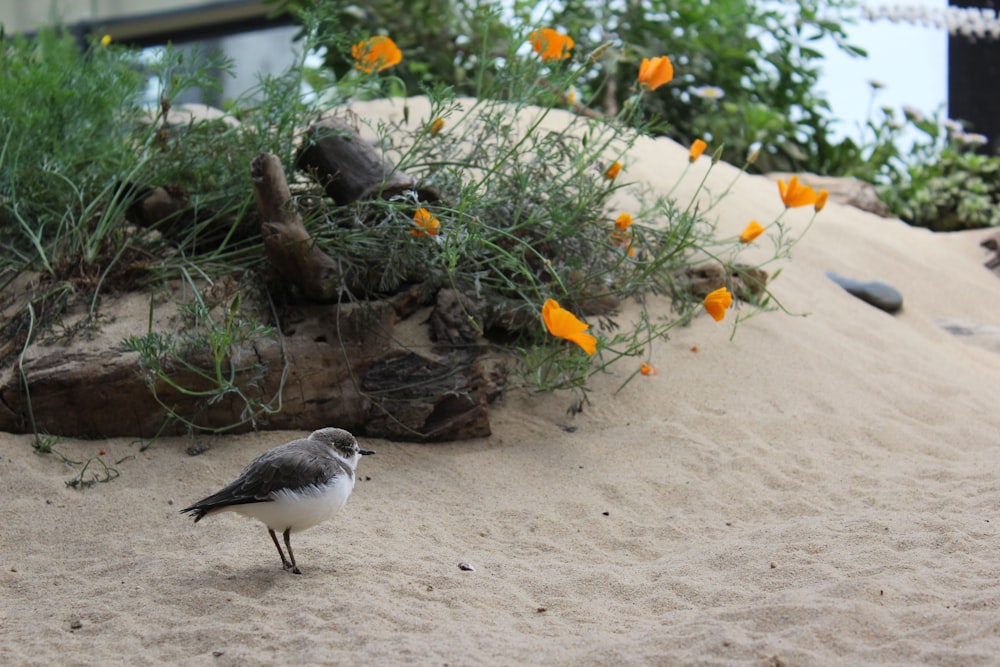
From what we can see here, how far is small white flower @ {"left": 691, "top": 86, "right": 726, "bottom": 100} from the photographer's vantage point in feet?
28.2

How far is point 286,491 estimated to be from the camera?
2.96m

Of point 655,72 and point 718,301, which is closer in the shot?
point 718,301

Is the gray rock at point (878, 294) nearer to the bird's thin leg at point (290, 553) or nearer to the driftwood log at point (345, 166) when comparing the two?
the driftwood log at point (345, 166)

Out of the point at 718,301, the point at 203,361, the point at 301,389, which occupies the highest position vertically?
the point at 718,301

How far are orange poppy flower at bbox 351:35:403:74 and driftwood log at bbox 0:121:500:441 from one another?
0.40 meters

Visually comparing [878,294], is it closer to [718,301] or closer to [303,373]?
[718,301]

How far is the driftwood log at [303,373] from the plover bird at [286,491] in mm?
974

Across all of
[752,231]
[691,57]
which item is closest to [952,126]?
[691,57]

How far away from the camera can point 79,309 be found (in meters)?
4.41

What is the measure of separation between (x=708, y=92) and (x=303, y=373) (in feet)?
18.2

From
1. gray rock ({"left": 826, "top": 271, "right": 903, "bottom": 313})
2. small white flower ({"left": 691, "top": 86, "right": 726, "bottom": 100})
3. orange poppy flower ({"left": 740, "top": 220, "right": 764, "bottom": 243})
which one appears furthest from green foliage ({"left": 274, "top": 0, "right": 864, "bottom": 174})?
orange poppy flower ({"left": 740, "top": 220, "right": 764, "bottom": 243})

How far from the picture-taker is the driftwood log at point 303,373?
4102mm

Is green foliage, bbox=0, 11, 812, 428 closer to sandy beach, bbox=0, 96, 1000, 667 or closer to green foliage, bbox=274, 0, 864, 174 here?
sandy beach, bbox=0, 96, 1000, 667

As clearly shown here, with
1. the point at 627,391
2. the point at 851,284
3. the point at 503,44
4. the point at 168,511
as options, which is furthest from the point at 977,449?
the point at 503,44
